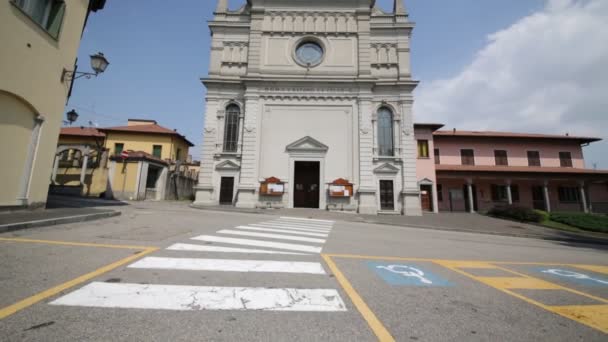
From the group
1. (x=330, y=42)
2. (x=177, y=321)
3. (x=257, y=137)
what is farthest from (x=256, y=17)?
(x=177, y=321)

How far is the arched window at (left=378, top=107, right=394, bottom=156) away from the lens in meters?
19.2

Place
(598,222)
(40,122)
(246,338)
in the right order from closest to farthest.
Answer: (246,338)
(40,122)
(598,222)

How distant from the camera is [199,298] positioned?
2.42m

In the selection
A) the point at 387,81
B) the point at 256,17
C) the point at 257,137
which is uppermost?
the point at 256,17

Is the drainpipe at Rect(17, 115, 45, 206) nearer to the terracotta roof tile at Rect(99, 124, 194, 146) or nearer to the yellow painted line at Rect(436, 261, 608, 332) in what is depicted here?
the yellow painted line at Rect(436, 261, 608, 332)

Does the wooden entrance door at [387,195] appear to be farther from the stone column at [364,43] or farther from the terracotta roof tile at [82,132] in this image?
the terracotta roof tile at [82,132]

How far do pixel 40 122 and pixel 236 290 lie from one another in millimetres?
9931

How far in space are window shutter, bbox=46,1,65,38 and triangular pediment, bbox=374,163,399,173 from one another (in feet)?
60.5

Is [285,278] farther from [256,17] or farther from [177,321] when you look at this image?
[256,17]

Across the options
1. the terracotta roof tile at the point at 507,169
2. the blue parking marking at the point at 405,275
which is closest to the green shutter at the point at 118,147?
the blue parking marking at the point at 405,275

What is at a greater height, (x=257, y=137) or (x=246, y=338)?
(x=257, y=137)

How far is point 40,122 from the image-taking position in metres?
7.71

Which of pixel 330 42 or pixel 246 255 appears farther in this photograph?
pixel 330 42

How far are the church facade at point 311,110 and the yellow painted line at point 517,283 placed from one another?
1372cm
